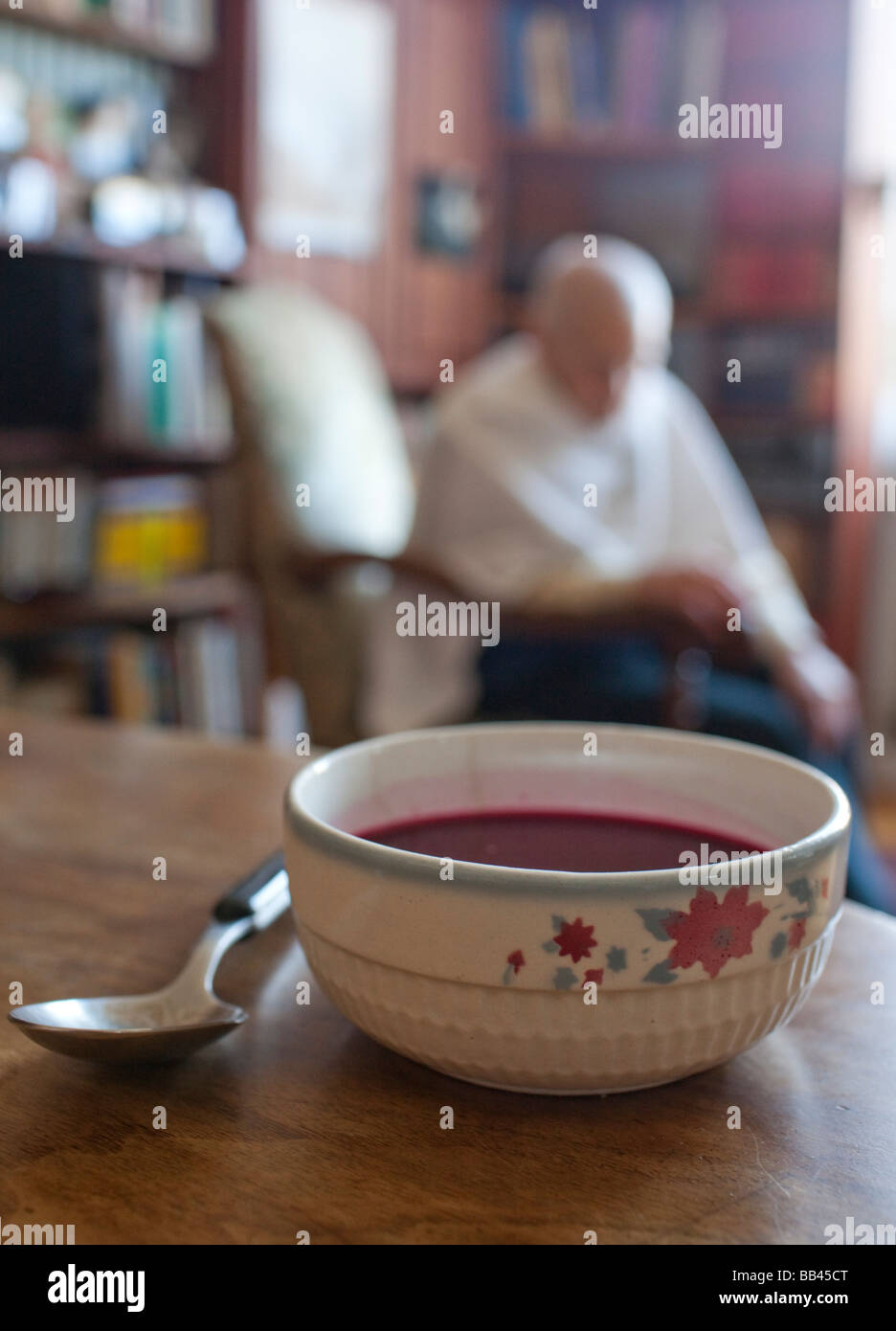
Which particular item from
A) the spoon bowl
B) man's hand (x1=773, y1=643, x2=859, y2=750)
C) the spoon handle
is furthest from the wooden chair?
the spoon bowl

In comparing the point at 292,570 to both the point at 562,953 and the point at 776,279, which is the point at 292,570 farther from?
the point at 776,279

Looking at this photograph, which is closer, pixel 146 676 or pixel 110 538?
pixel 110 538

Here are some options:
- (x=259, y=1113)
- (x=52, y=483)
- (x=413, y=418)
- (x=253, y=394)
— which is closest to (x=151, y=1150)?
(x=259, y=1113)

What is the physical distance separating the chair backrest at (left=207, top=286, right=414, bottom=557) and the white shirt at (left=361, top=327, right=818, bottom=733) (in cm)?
14

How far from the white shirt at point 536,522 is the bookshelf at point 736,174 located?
1326mm

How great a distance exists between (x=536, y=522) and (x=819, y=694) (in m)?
0.49

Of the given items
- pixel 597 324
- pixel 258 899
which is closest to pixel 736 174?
pixel 597 324

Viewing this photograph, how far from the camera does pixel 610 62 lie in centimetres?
347

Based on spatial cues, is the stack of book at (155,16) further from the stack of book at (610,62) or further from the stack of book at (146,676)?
the stack of book at (146,676)

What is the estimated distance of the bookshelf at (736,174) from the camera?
3.39m

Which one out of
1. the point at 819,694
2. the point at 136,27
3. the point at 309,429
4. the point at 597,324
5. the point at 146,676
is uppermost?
the point at 136,27

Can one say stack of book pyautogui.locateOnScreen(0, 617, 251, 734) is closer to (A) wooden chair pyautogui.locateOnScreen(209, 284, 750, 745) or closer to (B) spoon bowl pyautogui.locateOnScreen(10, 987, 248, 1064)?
(A) wooden chair pyautogui.locateOnScreen(209, 284, 750, 745)

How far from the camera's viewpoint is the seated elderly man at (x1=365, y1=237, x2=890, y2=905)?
5.86 ft
